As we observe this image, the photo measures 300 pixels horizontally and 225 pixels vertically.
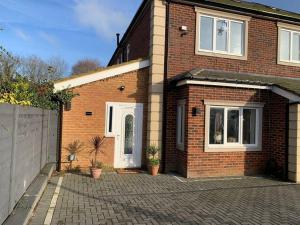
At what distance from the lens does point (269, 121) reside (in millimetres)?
11781

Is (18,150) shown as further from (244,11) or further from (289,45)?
(289,45)

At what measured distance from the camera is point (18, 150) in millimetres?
6105

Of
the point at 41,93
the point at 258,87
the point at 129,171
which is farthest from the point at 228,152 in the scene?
the point at 41,93

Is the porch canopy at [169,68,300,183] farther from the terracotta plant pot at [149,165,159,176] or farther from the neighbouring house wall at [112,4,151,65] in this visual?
the terracotta plant pot at [149,165,159,176]

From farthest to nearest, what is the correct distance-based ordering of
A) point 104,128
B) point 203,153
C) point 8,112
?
point 104,128
point 203,153
point 8,112

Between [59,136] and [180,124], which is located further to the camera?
[180,124]

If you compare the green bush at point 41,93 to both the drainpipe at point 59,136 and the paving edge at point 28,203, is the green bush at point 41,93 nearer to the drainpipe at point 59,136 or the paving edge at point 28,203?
the drainpipe at point 59,136

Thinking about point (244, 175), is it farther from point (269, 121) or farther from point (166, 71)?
point (166, 71)

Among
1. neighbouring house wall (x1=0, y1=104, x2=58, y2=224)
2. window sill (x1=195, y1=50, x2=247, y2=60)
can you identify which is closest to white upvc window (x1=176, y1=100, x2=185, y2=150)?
window sill (x1=195, y1=50, x2=247, y2=60)

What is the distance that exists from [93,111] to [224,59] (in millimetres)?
5292

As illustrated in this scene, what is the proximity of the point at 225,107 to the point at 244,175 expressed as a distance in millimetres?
2464

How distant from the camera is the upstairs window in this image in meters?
12.2

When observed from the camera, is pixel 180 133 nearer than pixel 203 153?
No

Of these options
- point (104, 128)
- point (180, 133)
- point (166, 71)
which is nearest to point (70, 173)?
point (104, 128)
